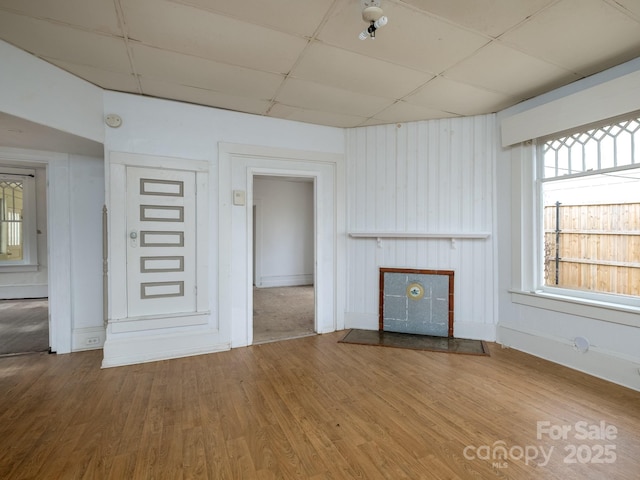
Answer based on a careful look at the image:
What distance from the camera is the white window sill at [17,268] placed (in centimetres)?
604

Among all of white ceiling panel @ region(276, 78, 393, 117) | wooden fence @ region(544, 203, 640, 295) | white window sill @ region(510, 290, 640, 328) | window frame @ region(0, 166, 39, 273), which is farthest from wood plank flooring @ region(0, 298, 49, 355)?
wooden fence @ region(544, 203, 640, 295)

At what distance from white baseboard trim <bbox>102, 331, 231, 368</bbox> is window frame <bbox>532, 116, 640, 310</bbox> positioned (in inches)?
136

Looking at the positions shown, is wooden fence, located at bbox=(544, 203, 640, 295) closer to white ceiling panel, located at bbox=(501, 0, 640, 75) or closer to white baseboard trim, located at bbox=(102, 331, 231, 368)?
white ceiling panel, located at bbox=(501, 0, 640, 75)

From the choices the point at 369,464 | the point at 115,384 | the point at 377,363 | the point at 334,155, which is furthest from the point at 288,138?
the point at 369,464

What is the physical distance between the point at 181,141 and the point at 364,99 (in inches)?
77.3

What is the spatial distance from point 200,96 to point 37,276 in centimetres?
584

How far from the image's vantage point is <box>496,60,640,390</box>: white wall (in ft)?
8.41

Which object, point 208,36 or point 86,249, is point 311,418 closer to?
point 208,36

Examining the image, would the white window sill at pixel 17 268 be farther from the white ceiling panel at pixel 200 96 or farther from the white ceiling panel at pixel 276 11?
the white ceiling panel at pixel 276 11

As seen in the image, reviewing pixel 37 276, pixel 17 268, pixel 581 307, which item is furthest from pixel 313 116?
pixel 17 268

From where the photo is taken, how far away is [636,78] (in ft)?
7.66

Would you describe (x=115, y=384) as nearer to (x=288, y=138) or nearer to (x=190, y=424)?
(x=190, y=424)

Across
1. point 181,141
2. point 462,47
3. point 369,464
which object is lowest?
point 369,464

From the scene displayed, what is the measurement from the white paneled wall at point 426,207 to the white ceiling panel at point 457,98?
24 cm
